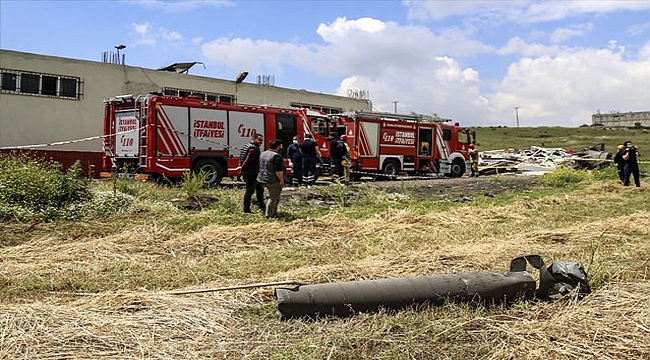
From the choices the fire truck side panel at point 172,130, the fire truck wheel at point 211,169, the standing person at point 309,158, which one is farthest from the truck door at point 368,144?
the fire truck side panel at point 172,130

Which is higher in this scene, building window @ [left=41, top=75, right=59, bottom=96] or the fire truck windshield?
building window @ [left=41, top=75, right=59, bottom=96]

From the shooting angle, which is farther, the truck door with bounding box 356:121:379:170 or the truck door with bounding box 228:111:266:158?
the truck door with bounding box 356:121:379:170

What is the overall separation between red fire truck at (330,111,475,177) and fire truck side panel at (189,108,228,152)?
5.64 meters

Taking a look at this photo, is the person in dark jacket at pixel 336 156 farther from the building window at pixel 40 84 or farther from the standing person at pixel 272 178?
the building window at pixel 40 84

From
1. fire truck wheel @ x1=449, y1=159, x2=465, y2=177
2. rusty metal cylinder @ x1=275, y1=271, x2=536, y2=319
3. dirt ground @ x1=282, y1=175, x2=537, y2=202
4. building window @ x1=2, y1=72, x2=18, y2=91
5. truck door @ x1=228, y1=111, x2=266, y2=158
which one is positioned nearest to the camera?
rusty metal cylinder @ x1=275, y1=271, x2=536, y2=319

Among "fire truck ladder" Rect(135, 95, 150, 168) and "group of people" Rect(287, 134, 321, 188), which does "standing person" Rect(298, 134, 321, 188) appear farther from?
"fire truck ladder" Rect(135, 95, 150, 168)

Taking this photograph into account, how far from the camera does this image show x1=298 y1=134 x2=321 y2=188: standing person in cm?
1484

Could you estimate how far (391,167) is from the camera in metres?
21.2

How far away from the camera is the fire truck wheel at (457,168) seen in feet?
75.0

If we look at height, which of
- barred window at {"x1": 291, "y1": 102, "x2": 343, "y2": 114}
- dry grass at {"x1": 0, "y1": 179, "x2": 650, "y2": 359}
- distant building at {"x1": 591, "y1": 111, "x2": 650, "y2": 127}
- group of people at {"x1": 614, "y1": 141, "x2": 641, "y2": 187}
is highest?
distant building at {"x1": 591, "y1": 111, "x2": 650, "y2": 127}

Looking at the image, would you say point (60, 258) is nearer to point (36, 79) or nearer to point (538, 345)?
point (538, 345)

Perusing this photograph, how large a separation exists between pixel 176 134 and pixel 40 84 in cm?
686

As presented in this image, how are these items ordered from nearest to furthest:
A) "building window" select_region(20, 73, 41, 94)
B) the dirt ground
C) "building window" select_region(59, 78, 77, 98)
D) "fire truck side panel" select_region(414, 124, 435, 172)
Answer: the dirt ground, "building window" select_region(20, 73, 41, 94), "building window" select_region(59, 78, 77, 98), "fire truck side panel" select_region(414, 124, 435, 172)

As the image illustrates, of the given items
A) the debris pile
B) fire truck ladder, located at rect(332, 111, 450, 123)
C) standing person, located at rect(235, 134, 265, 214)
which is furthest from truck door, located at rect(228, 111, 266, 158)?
the debris pile
